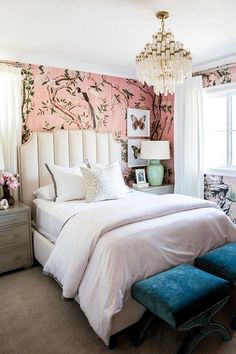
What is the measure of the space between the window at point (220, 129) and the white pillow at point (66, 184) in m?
1.86

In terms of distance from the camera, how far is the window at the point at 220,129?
3656 millimetres

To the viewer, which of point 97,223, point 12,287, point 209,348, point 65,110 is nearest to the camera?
point 209,348

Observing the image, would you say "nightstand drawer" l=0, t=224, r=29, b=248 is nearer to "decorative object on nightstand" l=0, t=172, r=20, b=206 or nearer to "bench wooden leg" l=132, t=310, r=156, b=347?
"decorative object on nightstand" l=0, t=172, r=20, b=206

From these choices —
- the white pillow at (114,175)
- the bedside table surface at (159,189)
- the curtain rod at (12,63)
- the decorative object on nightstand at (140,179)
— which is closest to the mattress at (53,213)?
the white pillow at (114,175)

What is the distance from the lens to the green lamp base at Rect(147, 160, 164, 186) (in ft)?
14.0

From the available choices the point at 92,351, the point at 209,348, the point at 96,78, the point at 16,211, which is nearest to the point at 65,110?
the point at 96,78

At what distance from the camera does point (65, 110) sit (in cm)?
369

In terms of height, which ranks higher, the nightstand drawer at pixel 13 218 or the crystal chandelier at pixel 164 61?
the crystal chandelier at pixel 164 61

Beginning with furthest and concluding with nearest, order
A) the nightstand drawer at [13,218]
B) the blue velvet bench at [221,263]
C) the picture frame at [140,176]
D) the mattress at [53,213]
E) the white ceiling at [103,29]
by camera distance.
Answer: the picture frame at [140,176], the nightstand drawer at [13,218], the mattress at [53,213], the white ceiling at [103,29], the blue velvet bench at [221,263]

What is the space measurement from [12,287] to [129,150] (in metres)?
2.57

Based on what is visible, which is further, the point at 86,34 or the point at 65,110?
the point at 65,110

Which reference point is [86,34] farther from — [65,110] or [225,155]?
[225,155]

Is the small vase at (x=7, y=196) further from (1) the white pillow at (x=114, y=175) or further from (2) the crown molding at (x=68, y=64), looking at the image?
(2) the crown molding at (x=68, y=64)

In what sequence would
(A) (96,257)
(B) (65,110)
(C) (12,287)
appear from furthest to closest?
(B) (65,110) → (C) (12,287) → (A) (96,257)
